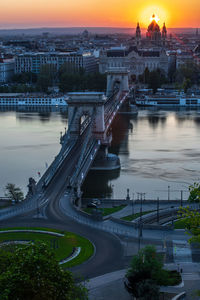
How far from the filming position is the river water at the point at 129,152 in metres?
24.6

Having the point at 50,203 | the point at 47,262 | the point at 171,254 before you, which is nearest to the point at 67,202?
the point at 50,203

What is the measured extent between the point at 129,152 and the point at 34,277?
75.5 feet

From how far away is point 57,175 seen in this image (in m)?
22.8

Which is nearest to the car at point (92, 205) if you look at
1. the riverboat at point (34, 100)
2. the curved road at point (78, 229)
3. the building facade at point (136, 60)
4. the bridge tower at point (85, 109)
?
the curved road at point (78, 229)

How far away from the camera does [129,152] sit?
1266 inches

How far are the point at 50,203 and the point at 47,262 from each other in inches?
382

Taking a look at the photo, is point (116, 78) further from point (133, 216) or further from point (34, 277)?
point (34, 277)

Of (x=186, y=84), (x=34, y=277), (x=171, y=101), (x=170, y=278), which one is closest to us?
(x=34, y=277)

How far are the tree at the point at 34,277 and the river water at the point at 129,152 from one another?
12705mm

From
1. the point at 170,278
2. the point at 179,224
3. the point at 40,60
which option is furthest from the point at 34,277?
the point at 40,60

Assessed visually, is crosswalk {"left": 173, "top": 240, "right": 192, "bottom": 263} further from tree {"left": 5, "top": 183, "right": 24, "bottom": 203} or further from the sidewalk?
tree {"left": 5, "top": 183, "right": 24, "bottom": 203}

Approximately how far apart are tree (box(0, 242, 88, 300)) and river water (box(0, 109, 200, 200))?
41.7 ft

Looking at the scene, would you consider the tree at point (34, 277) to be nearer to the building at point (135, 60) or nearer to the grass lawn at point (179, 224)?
the grass lawn at point (179, 224)

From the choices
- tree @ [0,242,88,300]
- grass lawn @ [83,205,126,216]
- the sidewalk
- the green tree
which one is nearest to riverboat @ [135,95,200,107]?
the green tree
